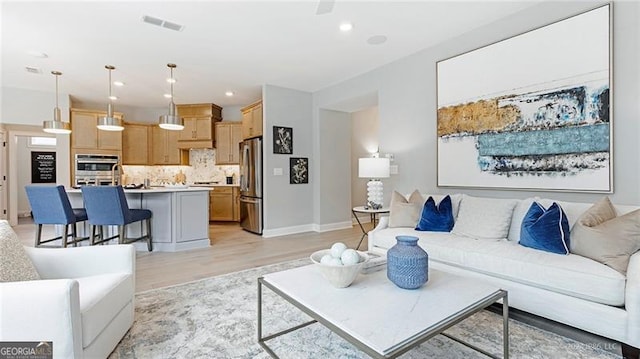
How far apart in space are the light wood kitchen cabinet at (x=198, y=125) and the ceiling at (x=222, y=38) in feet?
5.52

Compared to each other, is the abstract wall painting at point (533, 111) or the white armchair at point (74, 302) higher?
the abstract wall painting at point (533, 111)

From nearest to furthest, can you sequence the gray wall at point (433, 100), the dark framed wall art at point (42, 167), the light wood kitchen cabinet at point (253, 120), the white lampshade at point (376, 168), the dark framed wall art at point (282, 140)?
the gray wall at point (433, 100) → the white lampshade at point (376, 168) → the dark framed wall art at point (282, 140) → the light wood kitchen cabinet at point (253, 120) → the dark framed wall art at point (42, 167)

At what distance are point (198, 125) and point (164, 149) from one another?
1.13 meters

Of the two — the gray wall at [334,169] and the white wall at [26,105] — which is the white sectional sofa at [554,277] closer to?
the gray wall at [334,169]

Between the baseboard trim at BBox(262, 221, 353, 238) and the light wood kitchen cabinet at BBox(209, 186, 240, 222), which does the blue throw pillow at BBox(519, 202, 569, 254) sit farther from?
the light wood kitchen cabinet at BBox(209, 186, 240, 222)

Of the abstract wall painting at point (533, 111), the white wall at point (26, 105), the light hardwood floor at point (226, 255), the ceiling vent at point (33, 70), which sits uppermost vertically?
the ceiling vent at point (33, 70)

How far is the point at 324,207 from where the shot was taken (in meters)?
5.96

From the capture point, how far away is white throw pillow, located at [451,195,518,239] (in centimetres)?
271

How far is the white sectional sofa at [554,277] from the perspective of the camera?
1.74m

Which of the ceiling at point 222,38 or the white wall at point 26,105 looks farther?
the white wall at point 26,105

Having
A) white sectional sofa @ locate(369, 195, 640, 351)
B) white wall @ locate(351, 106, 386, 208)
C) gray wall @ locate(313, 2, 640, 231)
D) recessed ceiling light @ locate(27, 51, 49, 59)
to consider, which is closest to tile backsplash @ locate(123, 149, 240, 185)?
white wall @ locate(351, 106, 386, 208)

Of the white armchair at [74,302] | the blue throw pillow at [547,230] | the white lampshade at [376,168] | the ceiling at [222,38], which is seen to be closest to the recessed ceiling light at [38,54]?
the ceiling at [222,38]

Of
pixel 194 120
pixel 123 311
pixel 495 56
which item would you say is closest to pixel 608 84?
pixel 495 56

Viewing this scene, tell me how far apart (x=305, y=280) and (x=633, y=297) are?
1.86 metres
